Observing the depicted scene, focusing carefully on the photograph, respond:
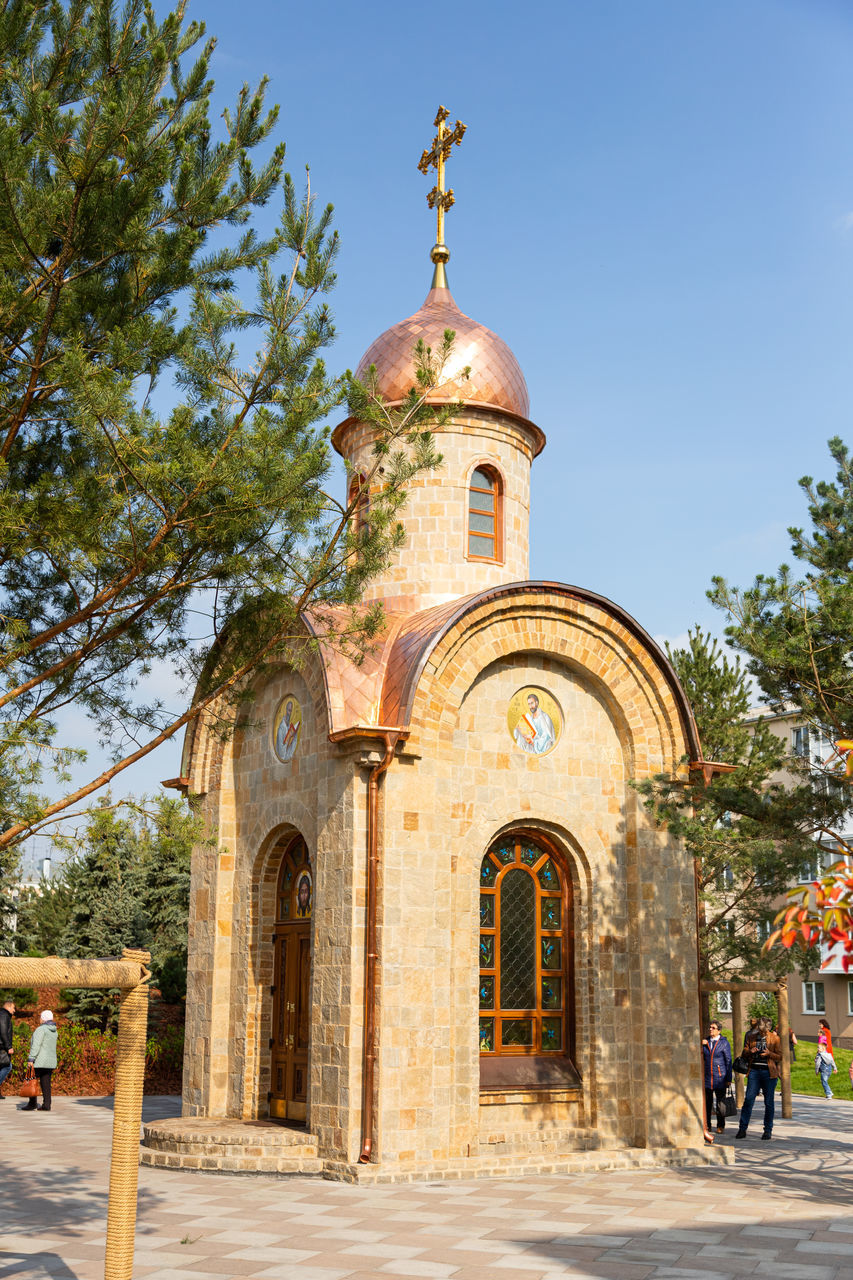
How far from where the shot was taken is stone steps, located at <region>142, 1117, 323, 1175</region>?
37.1 ft

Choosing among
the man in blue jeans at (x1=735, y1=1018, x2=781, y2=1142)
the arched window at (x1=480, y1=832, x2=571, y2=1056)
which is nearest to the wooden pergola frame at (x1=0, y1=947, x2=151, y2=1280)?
the arched window at (x1=480, y1=832, x2=571, y2=1056)

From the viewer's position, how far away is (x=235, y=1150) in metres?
11.4

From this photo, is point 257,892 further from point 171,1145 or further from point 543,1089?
Result: point 543,1089

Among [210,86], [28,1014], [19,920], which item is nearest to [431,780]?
[210,86]

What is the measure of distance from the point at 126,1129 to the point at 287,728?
24.2 ft

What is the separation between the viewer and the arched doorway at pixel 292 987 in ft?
42.7

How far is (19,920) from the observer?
1069 inches

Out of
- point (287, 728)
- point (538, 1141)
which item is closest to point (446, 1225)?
point (538, 1141)

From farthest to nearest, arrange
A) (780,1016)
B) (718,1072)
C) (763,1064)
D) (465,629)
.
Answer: (780,1016) < (718,1072) < (763,1064) < (465,629)

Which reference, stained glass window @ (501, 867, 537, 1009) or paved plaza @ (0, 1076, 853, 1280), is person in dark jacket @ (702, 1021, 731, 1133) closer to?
paved plaza @ (0, 1076, 853, 1280)

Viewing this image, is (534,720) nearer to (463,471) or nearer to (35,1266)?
(463,471)

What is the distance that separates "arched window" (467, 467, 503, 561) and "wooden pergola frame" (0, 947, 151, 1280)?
30.1 ft

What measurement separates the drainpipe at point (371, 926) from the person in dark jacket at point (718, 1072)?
19.6ft

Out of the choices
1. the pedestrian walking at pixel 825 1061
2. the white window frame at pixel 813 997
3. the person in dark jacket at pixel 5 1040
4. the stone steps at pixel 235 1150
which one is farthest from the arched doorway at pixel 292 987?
the white window frame at pixel 813 997
